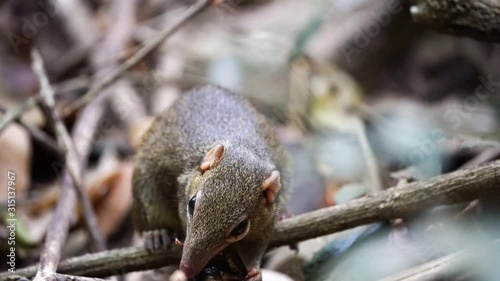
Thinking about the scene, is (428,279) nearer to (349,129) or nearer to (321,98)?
(349,129)

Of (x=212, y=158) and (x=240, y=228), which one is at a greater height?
(x=212, y=158)

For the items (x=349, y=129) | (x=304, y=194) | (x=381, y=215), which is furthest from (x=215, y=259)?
(x=349, y=129)

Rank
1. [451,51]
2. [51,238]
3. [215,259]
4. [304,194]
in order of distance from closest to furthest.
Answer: [215,259]
[51,238]
[304,194]
[451,51]

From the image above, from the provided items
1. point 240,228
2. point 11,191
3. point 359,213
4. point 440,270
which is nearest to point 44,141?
point 11,191

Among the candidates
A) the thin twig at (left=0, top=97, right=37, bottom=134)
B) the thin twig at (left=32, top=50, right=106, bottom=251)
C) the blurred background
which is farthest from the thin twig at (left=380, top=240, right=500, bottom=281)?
the thin twig at (left=0, top=97, right=37, bottom=134)

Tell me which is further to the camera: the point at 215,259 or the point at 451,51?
the point at 451,51

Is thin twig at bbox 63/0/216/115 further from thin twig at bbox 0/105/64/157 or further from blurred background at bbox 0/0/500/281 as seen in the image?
blurred background at bbox 0/0/500/281

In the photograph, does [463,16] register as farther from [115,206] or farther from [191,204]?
[115,206]
